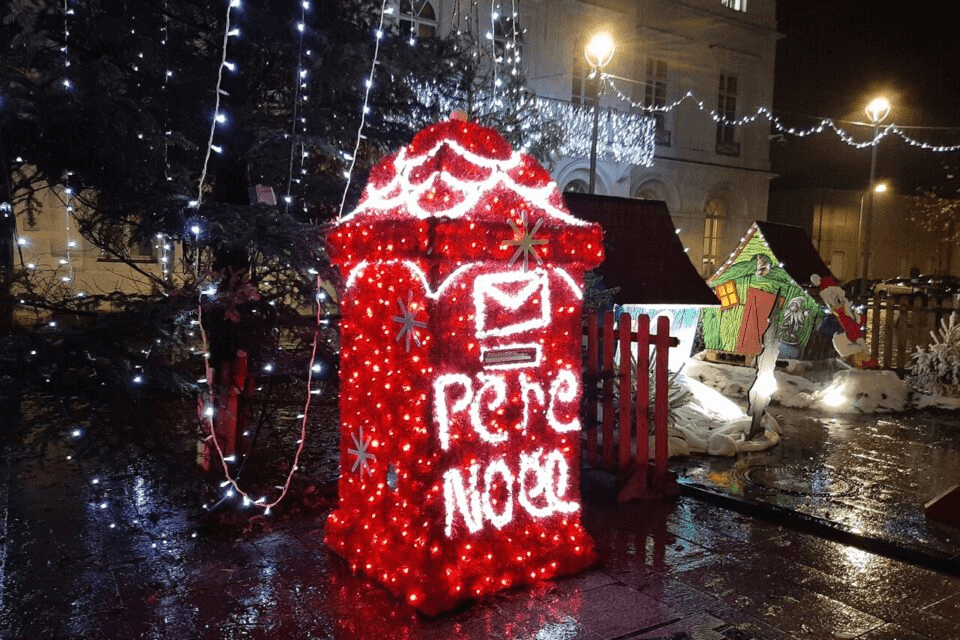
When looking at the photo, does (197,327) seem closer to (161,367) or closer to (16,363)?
(161,367)

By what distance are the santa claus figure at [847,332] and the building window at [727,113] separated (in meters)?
14.2

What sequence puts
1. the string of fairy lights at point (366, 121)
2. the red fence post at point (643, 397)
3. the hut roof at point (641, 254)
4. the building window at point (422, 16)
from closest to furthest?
the string of fairy lights at point (366, 121) < the red fence post at point (643, 397) < the hut roof at point (641, 254) < the building window at point (422, 16)

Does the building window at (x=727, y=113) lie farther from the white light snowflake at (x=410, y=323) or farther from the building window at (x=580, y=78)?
the white light snowflake at (x=410, y=323)

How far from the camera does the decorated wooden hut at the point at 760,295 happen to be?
1141 centimetres

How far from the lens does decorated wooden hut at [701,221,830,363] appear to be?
449 inches

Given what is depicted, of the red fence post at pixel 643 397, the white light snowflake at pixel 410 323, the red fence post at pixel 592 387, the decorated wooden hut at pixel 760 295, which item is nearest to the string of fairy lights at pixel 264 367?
the white light snowflake at pixel 410 323

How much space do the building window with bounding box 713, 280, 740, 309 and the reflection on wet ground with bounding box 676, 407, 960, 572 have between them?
2.27 m

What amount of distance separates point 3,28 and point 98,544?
359 cm

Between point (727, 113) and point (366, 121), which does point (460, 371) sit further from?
point (727, 113)

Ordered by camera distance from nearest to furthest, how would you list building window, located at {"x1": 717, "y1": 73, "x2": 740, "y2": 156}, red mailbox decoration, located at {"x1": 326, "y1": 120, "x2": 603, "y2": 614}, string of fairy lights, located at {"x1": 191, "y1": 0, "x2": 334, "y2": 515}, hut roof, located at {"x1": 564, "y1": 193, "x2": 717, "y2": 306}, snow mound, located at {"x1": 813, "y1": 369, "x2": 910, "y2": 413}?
red mailbox decoration, located at {"x1": 326, "y1": 120, "x2": 603, "y2": 614} < string of fairy lights, located at {"x1": 191, "y1": 0, "x2": 334, "y2": 515} < hut roof, located at {"x1": 564, "y1": 193, "x2": 717, "y2": 306} < snow mound, located at {"x1": 813, "y1": 369, "x2": 910, "y2": 413} < building window, located at {"x1": 717, "y1": 73, "x2": 740, "y2": 156}

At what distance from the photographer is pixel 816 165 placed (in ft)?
115

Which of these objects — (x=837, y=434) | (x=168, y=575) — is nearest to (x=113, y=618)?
(x=168, y=575)

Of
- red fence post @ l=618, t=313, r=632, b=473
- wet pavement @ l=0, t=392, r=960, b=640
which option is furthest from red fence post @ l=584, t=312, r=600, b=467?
wet pavement @ l=0, t=392, r=960, b=640

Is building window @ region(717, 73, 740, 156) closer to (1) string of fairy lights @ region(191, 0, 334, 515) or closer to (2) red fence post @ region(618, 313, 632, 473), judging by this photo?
(2) red fence post @ region(618, 313, 632, 473)
